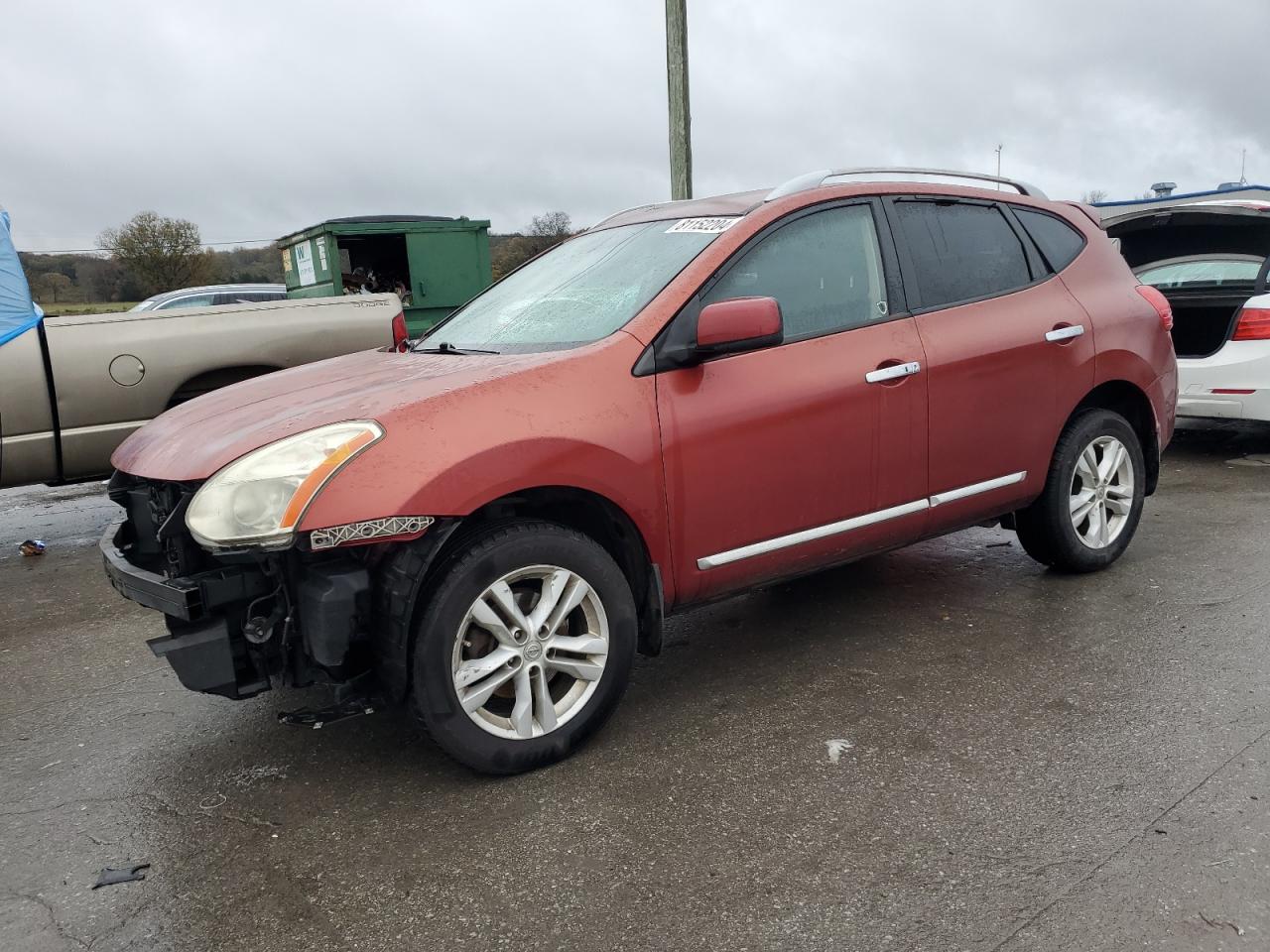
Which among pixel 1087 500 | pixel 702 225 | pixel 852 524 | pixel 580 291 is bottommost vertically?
pixel 1087 500

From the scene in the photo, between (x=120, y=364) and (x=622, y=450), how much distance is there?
4.27 meters

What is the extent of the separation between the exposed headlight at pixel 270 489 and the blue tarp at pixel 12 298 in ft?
12.9

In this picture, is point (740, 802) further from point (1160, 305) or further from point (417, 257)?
point (417, 257)

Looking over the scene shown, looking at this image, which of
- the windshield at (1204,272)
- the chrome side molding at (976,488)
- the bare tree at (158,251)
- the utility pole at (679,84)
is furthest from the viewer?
the bare tree at (158,251)

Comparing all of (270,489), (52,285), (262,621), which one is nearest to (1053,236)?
(270,489)

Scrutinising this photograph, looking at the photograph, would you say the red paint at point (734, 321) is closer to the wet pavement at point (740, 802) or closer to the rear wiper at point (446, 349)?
the rear wiper at point (446, 349)

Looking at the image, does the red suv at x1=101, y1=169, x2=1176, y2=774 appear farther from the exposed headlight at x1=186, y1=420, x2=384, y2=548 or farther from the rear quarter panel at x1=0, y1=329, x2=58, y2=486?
the rear quarter panel at x1=0, y1=329, x2=58, y2=486

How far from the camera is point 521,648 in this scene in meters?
2.97

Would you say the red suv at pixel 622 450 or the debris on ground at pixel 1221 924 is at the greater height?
the red suv at pixel 622 450

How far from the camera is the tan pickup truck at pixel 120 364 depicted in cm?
579

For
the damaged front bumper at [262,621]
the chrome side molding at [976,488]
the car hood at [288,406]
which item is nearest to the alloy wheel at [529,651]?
the damaged front bumper at [262,621]

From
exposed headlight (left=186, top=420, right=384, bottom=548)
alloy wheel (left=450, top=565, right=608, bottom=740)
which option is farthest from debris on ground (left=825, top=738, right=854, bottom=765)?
exposed headlight (left=186, top=420, right=384, bottom=548)

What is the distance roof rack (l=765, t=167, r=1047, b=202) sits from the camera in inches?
150

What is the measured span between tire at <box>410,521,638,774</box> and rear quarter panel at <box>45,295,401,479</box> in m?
4.07
